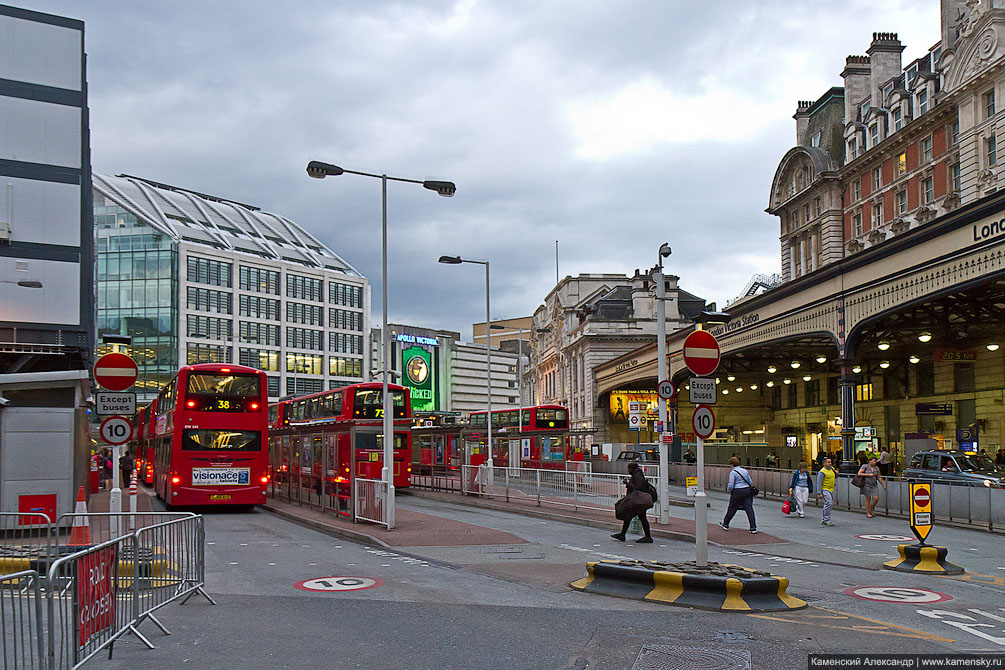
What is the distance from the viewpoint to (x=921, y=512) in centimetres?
1472

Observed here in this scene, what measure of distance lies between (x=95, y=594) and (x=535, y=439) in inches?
1475

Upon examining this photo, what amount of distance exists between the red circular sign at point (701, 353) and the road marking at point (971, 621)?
4146 millimetres

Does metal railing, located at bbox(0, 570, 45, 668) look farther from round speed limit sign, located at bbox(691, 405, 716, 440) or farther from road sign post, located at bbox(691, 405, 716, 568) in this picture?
round speed limit sign, located at bbox(691, 405, 716, 440)

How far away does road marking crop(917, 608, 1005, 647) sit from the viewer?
8.81 metres

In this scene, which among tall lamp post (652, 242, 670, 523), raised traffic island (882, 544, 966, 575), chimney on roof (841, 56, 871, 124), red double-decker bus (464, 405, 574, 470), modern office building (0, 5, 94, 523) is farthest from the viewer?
chimney on roof (841, 56, 871, 124)

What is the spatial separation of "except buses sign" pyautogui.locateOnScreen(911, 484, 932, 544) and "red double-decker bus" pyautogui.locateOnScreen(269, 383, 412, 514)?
13.0m

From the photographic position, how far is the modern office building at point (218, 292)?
3767 inches

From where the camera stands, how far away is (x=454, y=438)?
145ft

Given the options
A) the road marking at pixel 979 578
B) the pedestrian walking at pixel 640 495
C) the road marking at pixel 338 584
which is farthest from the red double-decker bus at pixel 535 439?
the road marking at pixel 338 584

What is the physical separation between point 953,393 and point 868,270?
15544mm

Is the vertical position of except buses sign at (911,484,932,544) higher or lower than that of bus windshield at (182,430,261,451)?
lower

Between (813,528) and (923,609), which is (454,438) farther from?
(923,609)

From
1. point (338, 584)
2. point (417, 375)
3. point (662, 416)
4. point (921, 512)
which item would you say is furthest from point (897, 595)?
point (417, 375)

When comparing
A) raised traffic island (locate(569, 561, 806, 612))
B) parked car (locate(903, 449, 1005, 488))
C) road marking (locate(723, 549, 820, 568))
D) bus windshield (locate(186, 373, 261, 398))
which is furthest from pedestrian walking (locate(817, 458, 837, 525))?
bus windshield (locate(186, 373, 261, 398))
